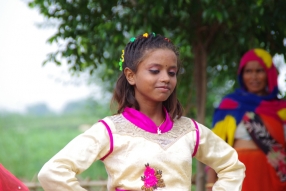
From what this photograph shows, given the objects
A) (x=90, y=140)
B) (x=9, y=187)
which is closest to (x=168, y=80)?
(x=90, y=140)

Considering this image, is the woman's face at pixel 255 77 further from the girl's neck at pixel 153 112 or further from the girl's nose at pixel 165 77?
the girl's nose at pixel 165 77

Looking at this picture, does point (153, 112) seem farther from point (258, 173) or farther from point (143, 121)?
point (258, 173)

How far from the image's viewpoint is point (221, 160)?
125 inches

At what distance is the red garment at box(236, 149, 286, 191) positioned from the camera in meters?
4.62

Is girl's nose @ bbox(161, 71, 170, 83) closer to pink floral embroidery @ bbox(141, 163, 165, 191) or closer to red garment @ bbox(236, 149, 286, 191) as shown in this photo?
pink floral embroidery @ bbox(141, 163, 165, 191)

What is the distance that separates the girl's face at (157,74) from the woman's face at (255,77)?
191 centimetres

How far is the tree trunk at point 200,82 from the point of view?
5520 millimetres

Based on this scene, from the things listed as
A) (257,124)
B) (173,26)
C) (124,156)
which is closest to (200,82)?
(173,26)

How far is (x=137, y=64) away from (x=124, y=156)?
458 millimetres

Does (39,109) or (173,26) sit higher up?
(173,26)

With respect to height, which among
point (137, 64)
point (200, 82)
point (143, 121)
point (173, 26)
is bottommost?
point (143, 121)

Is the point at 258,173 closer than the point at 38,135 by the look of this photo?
Yes

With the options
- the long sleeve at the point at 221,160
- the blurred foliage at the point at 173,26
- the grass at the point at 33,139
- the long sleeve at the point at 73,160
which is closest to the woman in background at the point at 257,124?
the blurred foliage at the point at 173,26

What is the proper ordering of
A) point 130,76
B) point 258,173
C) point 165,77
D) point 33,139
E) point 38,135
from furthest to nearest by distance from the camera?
point 38,135
point 33,139
point 258,173
point 130,76
point 165,77
